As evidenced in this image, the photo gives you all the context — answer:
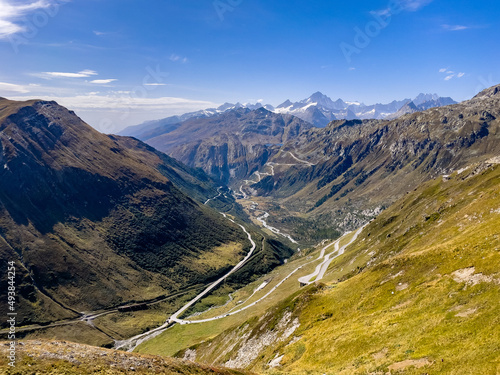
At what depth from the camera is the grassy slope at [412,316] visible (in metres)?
34.9

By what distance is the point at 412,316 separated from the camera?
48.6 meters

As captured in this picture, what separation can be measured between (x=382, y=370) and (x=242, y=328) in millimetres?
75752

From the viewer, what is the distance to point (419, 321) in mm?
45469

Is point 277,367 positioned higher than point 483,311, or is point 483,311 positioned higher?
point 483,311

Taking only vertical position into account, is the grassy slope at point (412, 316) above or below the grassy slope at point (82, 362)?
below

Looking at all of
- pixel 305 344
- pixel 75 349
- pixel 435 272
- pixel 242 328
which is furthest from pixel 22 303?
pixel 435 272

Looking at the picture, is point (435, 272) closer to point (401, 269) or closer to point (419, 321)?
point (401, 269)

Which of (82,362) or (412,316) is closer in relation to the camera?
(82,362)

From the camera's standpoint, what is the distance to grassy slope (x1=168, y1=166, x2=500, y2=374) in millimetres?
34938

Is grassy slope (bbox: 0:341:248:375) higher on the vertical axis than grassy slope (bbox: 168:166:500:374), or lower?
higher

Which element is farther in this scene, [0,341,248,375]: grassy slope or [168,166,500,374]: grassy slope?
[0,341,248,375]: grassy slope

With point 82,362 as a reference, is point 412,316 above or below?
below

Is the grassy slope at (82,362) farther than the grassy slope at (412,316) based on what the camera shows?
Yes

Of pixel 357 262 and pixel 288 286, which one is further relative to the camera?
pixel 288 286
